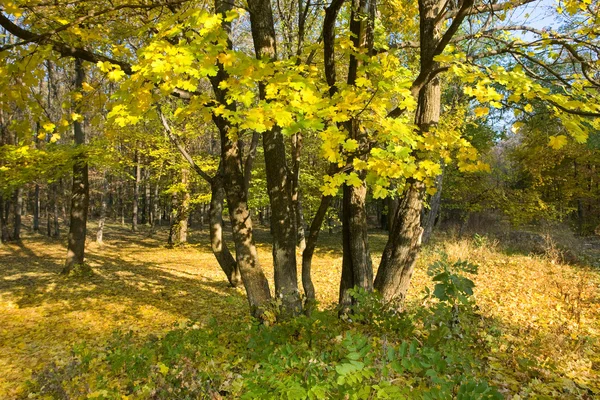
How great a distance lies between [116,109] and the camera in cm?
236

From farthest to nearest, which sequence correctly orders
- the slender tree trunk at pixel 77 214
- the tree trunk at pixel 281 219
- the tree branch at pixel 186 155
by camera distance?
the slender tree trunk at pixel 77 214 → the tree branch at pixel 186 155 → the tree trunk at pixel 281 219

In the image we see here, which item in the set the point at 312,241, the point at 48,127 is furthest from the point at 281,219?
the point at 48,127

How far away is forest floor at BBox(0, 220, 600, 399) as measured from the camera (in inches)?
173

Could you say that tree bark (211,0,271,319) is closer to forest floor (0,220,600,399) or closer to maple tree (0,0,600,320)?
maple tree (0,0,600,320)

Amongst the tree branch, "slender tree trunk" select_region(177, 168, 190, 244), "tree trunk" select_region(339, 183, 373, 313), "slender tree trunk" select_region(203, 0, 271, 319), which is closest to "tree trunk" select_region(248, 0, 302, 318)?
"slender tree trunk" select_region(203, 0, 271, 319)

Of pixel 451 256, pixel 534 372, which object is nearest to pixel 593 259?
pixel 451 256

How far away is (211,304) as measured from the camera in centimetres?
834

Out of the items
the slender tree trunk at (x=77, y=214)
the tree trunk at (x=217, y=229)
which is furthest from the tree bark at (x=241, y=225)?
the slender tree trunk at (x=77, y=214)

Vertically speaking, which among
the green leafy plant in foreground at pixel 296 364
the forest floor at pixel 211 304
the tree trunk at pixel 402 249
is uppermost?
the tree trunk at pixel 402 249

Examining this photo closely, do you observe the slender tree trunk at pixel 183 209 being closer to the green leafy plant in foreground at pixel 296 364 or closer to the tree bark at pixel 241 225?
the tree bark at pixel 241 225

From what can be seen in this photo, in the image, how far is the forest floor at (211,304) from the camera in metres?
4.41

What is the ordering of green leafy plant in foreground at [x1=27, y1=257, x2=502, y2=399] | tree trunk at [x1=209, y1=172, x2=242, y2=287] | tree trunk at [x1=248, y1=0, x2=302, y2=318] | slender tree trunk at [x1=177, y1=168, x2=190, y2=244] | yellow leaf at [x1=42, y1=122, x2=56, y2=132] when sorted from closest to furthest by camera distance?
1. green leafy plant in foreground at [x1=27, y1=257, x2=502, y2=399]
2. yellow leaf at [x1=42, y1=122, x2=56, y2=132]
3. tree trunk at [x1=248, y1=0, x2=302, y2=318]
4. tree trunk at [x1=209, y1=172, x2=242, y2=287]
5. slender tree trunk at [x1=177, y1=168, x2=190, y2=244]

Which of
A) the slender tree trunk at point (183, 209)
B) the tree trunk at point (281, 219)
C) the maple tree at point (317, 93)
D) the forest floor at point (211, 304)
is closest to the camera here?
the maple tree at point (317, 93)

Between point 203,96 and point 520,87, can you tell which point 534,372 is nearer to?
point 520,87
